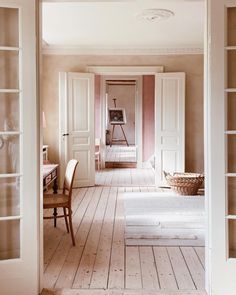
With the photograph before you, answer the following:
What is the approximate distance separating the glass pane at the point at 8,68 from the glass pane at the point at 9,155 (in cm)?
40

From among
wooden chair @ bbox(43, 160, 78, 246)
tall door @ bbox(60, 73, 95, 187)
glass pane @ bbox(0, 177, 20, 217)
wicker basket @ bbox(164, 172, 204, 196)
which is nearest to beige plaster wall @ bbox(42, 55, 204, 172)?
tall door @ bbox(60, 73, 95, 187)

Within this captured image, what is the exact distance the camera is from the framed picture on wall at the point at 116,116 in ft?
48.1

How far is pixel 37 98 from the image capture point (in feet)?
9.52

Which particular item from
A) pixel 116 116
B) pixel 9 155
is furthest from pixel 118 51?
pixel 116 116

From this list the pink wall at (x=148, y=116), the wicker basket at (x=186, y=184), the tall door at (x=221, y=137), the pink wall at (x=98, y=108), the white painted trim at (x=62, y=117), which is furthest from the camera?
the pink wall at (x=98, y=108)

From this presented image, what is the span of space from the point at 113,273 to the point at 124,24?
4.15 meters

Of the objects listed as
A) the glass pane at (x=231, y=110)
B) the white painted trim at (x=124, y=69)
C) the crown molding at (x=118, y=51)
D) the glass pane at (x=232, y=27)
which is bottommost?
the glass pane at (x=231, y=110)

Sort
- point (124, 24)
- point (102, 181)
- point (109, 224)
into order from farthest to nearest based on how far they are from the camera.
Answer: point (102, 181) < point (124, 24) < point (109, 224)

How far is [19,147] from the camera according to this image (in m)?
2.87

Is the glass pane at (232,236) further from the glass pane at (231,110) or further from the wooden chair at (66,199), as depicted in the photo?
the wooden chair at (66,199)

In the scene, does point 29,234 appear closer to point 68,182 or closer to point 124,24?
point 68,182

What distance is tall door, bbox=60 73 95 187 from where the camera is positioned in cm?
755

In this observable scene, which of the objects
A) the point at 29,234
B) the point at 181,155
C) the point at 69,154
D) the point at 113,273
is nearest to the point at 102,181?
the point at 69,154

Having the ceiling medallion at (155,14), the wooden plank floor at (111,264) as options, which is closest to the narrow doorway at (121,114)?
the ceiling medallion at (155,14)
